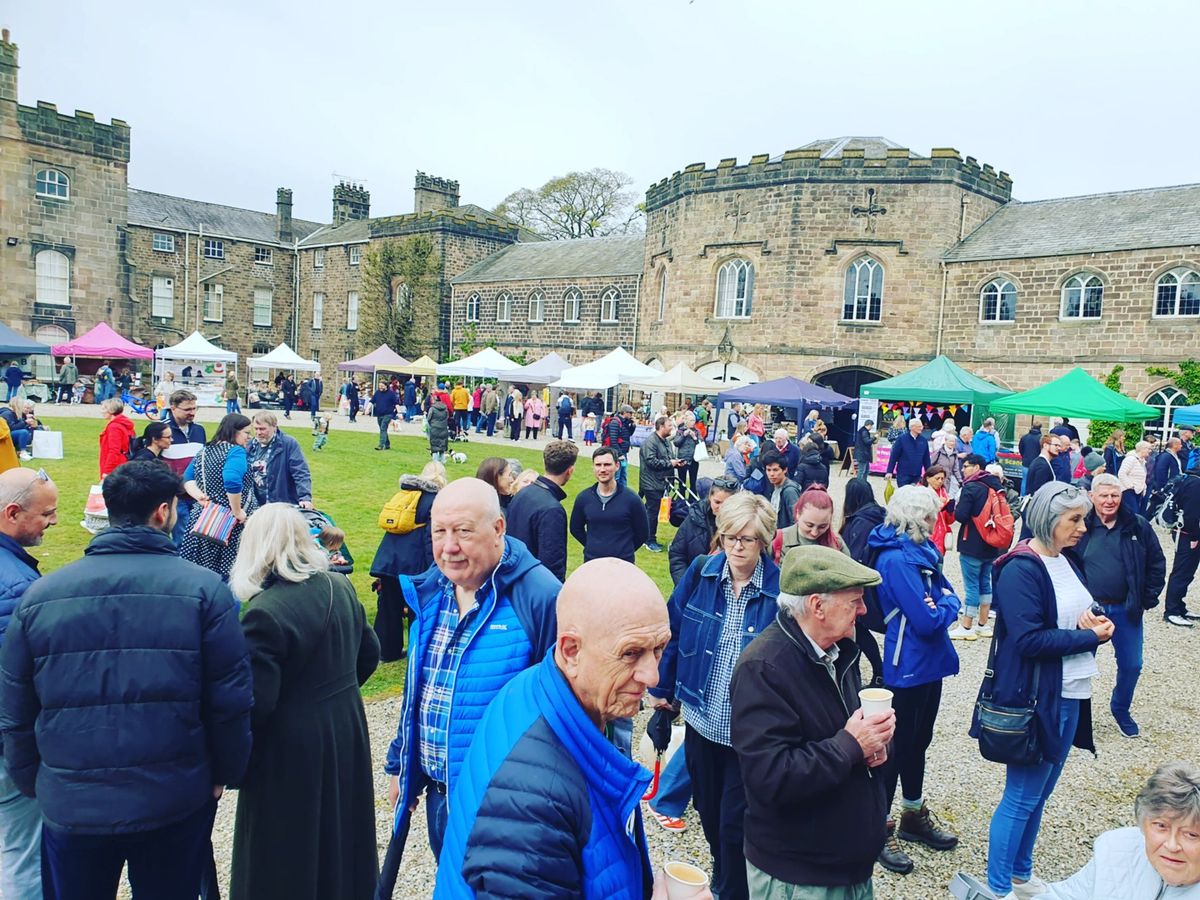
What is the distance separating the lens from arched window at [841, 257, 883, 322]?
86.3 ft

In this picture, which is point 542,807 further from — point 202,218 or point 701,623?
Answer: point 202,218

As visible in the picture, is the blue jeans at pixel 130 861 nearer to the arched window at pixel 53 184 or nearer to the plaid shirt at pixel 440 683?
the plaid shirt at pixel 440 683

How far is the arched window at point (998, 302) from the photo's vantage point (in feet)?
80.6

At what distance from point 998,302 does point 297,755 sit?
26.0 m

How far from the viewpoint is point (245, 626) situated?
2.95 m

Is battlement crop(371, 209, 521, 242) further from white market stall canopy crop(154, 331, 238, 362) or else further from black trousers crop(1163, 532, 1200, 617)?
black trousers crop(1163, 532, 1200, 617)

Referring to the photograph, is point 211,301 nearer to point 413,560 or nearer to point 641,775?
point 413,560

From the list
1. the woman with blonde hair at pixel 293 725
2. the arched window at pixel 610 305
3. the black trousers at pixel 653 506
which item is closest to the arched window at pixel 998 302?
the arched window at pixel 610 305

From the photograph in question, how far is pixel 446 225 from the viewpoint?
39188 mm

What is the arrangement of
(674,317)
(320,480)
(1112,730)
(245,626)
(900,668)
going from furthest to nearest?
(674,317) → (320,480) → (1112,730) → (900,668) → (245,626)

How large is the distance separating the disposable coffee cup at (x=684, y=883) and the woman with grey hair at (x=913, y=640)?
101 inches

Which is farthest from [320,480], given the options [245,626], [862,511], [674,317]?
[674,317]

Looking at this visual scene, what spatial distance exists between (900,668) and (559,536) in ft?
7.67

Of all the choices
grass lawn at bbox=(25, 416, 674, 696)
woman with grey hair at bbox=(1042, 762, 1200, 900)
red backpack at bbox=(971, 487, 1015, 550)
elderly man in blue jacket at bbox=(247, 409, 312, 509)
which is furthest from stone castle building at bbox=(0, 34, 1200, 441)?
woman with grey hair at bbox=(1042, 762, 1200, 900)
